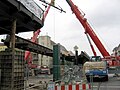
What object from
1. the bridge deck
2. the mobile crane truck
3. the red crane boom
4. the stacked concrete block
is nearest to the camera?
the stacked concrete block

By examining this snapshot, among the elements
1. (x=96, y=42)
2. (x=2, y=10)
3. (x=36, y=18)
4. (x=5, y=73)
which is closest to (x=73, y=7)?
(x=96, y=42)

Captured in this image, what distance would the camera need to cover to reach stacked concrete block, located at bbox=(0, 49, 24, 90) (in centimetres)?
1553

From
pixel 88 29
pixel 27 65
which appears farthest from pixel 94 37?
pixel 27 65

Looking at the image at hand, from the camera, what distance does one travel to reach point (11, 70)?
1557cm

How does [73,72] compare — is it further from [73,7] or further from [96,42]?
[73,7]

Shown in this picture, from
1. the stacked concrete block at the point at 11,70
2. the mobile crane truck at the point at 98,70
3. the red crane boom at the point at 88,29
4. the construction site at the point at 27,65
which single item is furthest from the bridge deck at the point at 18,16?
the red crane boom at the point at 88,29

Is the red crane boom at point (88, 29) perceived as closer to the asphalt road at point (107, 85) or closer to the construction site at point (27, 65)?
the construction site at point (27, 65)

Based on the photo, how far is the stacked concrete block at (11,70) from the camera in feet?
51.0

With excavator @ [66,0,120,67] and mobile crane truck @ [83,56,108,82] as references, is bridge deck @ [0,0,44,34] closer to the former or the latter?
mobile crane truck @ [83,56,108,82]

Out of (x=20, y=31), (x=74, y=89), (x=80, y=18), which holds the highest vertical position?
(x=80, y=18)

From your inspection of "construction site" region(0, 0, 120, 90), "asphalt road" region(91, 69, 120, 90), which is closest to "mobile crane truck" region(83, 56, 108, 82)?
"construction site" region(0, 0, 120, 90)

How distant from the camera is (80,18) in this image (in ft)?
130

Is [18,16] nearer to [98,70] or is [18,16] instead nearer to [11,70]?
[11,70]

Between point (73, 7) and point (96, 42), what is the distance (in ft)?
21.2
